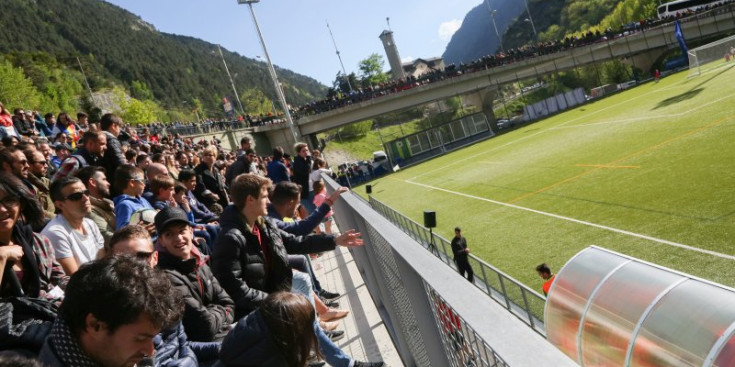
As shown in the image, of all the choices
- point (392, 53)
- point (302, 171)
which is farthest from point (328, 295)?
point (392, 53)

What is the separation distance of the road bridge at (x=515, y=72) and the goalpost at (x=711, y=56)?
9.93 meters

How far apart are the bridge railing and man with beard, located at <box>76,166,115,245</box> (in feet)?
9.34

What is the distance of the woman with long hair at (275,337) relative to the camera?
8.32 ft

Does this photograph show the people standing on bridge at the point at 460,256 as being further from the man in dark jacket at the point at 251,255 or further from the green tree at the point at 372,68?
the green tree at the point at 372,68

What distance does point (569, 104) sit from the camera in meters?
51.0

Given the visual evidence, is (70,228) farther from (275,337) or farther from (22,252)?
(275,337)

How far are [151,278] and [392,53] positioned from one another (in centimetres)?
12755

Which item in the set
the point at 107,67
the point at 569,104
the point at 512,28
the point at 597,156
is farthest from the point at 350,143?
the point at 512,28

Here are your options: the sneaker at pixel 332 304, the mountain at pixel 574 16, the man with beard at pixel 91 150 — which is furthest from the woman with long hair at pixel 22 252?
the mountain at pixel 574 16

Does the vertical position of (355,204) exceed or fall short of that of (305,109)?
it falls short

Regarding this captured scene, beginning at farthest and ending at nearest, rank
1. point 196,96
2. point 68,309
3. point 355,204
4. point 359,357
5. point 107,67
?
point 196,96 → point 107,67 → point 355,204 → point 359,357 → point 68,309

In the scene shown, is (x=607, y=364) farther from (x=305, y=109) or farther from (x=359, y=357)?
(x=305, y=109)

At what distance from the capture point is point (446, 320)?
2.25 m

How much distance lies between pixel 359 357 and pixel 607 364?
2112 millimetres
